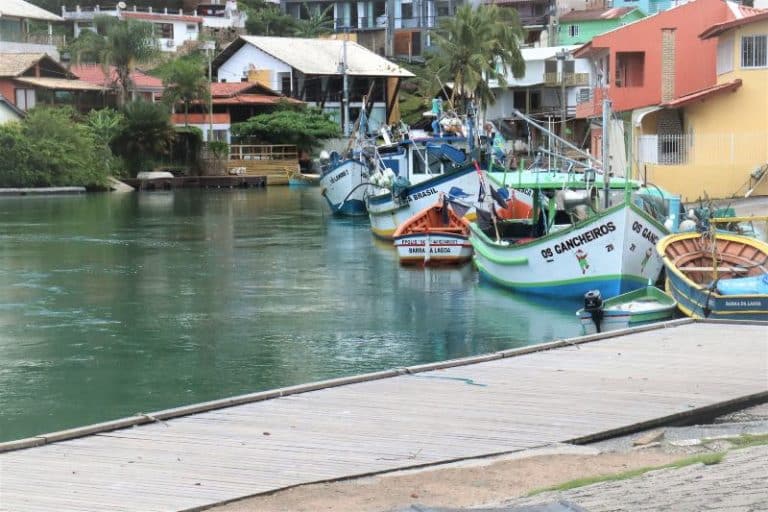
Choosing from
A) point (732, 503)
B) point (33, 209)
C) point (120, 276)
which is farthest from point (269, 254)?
point (732, 503)

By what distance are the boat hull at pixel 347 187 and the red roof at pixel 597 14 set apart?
34.3 m

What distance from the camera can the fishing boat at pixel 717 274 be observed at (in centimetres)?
1984

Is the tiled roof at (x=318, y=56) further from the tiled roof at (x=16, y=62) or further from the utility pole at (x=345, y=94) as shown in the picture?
the tiled roof at (x=16, y=62)

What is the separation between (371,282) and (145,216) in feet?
77.0

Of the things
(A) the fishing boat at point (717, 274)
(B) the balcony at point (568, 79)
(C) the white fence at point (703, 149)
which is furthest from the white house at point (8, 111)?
(A) the fishing boat at point (717, 274)

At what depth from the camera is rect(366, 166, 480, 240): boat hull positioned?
40.2 m

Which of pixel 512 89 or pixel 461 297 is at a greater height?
pixel 512 89

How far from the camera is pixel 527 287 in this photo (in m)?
29.5

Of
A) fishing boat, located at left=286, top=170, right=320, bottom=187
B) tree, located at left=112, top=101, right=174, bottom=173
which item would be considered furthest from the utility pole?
tree, located at left=112, top=101, right=174, bottom=173

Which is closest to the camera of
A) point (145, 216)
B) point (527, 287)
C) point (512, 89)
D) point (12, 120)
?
point (527, 287)

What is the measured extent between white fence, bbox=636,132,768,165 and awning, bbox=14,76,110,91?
1739 inches

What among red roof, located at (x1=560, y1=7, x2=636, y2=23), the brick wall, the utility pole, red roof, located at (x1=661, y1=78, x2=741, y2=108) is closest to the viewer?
red roof, located at (x1=661, y1=78, x2=741, y2=108)

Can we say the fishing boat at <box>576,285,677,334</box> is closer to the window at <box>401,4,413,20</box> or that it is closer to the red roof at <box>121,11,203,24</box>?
the red roof at <box>121,11,203,24</box>

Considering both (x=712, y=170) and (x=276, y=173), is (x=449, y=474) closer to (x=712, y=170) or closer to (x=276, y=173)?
(x=712, y=170)
